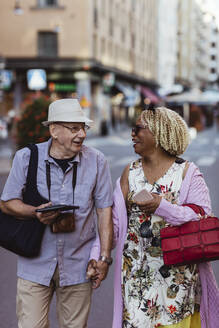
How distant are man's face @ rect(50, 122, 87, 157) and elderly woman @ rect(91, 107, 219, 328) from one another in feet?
1.03

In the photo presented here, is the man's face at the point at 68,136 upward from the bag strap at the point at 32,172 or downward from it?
upward

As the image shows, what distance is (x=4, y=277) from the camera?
677 centimetres

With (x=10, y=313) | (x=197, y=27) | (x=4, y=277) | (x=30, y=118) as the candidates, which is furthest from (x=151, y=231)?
(x=197, y=27)

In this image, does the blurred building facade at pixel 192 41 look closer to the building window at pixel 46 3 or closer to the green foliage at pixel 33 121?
the building window at pixel 46 3

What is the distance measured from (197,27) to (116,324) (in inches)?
4847

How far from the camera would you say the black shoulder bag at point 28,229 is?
334 cm

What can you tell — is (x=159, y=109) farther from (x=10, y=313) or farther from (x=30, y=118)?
(x=30, y=118)

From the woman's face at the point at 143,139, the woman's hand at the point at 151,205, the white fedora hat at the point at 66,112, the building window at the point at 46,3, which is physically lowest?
the woman's hand at the point at 151,205

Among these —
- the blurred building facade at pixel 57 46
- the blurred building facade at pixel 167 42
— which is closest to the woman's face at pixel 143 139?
the blurred building facade at pixel 57 46

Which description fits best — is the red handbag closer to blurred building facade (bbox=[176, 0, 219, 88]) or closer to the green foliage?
the green foliage

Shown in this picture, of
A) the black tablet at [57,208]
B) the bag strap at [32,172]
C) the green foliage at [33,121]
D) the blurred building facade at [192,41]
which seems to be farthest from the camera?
the blurred building facade at [192,41]

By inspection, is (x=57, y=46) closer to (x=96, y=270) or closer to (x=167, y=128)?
(x=167, y=128)

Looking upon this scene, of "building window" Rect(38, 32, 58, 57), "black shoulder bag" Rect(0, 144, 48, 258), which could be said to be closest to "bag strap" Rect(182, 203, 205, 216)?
"black shoulder bag" Rect(0, 144, 48, 258)


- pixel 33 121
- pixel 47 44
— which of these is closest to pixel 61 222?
pixel 33 121
